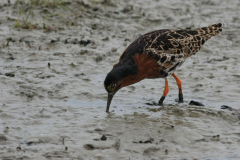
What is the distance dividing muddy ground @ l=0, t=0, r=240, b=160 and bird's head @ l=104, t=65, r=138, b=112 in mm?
574

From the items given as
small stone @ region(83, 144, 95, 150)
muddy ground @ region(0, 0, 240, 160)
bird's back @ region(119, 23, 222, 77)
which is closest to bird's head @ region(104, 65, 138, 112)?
bird's back @ region(119, 23, 222, 77)

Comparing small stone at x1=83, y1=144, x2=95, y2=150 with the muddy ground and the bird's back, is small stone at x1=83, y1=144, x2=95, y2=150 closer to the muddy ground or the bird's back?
the muddy ground

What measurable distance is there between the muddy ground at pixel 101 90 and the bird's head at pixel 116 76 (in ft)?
1.88

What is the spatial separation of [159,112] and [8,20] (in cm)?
717

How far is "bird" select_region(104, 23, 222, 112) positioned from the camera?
7.73 meters

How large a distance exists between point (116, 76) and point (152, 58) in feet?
3.45

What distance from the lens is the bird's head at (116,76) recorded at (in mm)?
7525

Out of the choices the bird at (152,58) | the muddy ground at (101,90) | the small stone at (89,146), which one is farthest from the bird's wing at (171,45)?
the small stone at (89,146)

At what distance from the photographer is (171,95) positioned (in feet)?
30.7

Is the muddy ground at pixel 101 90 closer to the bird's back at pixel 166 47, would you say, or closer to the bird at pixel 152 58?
the bird at pixel 152 58

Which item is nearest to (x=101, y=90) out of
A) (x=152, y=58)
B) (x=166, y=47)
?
(x=152, y=58)

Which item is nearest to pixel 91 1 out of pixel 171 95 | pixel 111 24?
pixel 111 24

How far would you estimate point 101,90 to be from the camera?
365 inches

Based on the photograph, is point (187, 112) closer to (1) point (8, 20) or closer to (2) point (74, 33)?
(2) point (74, 33)
